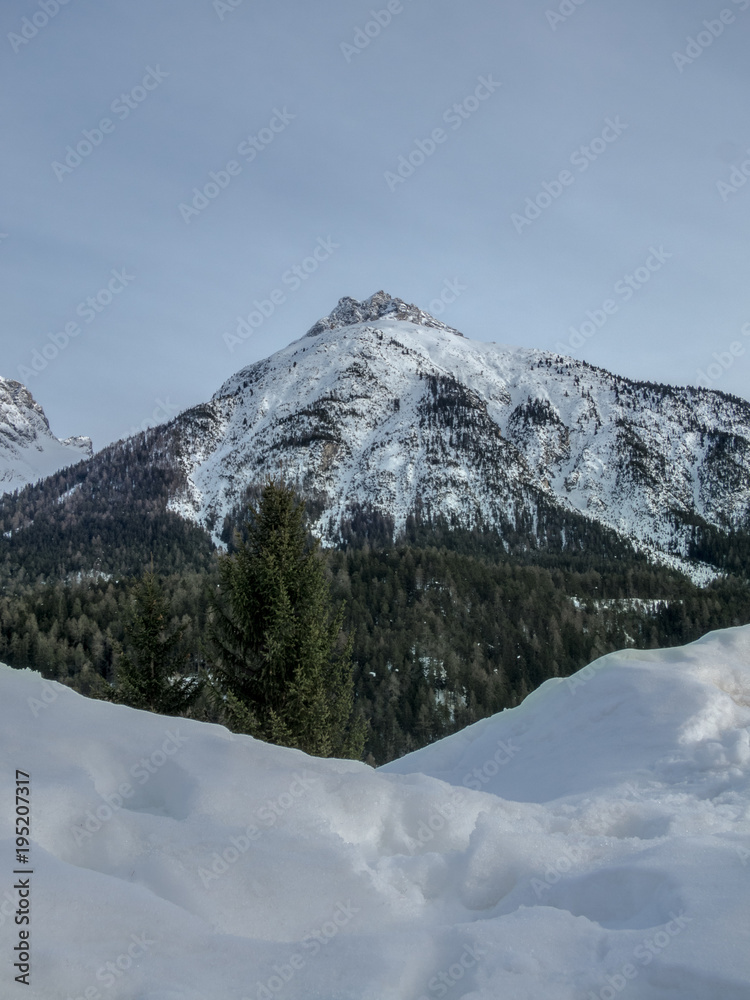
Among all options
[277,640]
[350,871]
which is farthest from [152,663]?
[350,871]

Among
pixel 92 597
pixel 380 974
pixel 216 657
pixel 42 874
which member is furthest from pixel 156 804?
pixel 92 597

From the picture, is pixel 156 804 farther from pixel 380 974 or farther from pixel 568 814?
pixel 568 814

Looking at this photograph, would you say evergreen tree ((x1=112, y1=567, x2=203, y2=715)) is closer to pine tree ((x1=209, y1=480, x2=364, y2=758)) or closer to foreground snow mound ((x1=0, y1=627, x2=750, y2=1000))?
pine tree ((x1=209, y1=480, x2=364, y2=758))

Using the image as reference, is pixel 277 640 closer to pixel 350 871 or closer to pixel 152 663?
pixel 152 663

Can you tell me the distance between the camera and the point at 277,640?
14.8m

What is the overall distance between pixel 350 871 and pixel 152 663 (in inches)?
693

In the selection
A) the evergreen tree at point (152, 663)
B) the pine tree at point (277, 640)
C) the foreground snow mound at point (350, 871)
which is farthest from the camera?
the evergreen tree at point (152, 663)

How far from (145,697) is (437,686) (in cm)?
9571


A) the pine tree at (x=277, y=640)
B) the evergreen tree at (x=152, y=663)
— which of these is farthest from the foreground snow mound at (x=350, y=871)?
the evergreen tree at (x=152, y=663)

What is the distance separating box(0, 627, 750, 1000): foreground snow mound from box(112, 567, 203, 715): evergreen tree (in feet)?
43.0

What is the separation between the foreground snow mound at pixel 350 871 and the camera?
3344 mm

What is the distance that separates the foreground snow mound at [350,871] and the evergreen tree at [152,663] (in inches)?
516

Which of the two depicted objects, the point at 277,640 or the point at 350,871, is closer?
the point at 350,871

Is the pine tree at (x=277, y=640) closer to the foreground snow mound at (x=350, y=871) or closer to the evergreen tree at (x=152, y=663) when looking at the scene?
the evergreen tree at (x=152, y=663)
